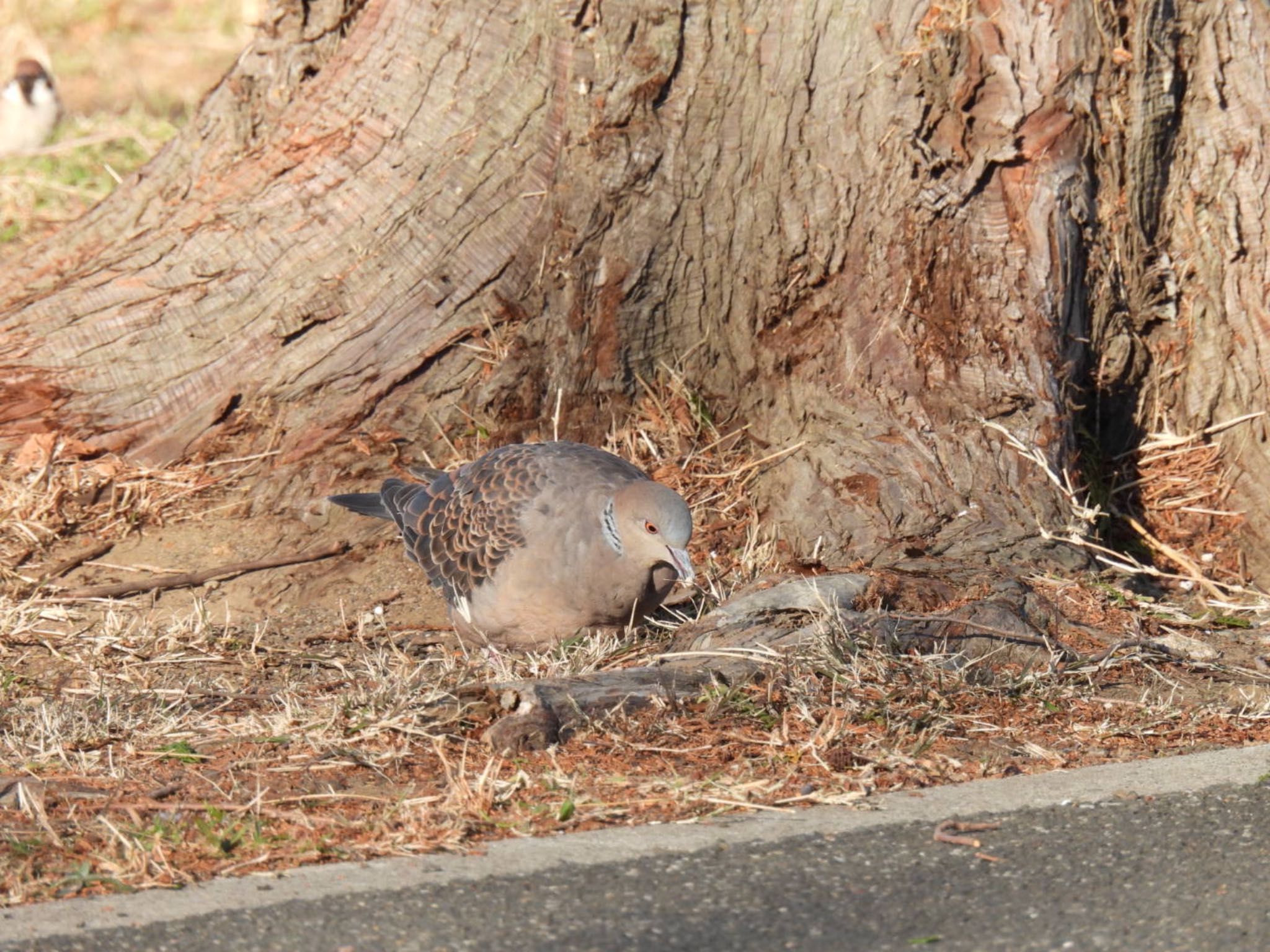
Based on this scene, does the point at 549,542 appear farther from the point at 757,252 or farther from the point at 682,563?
the point at 757,252

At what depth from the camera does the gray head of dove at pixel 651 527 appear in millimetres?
4789

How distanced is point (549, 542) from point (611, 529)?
240 mm

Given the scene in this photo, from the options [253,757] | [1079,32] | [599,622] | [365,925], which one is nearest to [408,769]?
[253,757]

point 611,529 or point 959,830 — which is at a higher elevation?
point 611,529

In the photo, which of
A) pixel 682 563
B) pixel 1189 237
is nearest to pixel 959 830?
pixel 682 563

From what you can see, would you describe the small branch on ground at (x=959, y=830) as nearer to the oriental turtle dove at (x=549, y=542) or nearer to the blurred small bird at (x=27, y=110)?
the oriental turtle dove at (x=549, y=542)

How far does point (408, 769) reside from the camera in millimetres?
3750

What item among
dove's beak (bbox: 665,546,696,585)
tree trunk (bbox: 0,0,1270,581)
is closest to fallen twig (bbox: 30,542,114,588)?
tree trunk (bbox: 0,0,1270,581)

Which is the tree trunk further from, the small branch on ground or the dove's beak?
the small branch on ground

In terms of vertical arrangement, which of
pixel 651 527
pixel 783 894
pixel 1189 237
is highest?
pixel 1189 237

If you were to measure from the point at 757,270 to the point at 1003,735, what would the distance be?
2.35 metres

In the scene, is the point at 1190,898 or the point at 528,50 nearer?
the point at 1190,898

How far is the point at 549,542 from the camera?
5094mm

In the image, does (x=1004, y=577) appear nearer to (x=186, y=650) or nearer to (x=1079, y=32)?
(x=1079, y=32)
